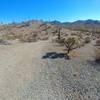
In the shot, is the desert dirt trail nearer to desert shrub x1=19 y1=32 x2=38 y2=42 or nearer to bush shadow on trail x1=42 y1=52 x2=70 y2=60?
bush shadow on trail x1=42 y1=52 x2=70 y2=60

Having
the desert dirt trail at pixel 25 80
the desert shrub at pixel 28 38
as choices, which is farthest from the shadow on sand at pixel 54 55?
the desert shrub at pixel 28 38

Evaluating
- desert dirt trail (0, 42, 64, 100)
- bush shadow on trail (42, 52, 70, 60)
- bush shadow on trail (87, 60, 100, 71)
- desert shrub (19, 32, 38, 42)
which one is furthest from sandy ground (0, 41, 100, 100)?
desert shrub (19, 32, 38, 42)

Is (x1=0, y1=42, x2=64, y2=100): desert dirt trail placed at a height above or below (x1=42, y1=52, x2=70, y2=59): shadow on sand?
Result: below

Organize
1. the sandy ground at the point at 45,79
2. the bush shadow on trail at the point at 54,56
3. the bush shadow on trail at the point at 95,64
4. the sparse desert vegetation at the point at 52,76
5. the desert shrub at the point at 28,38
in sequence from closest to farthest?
the sandy ground at the point at 45,79
the sparse desert vegetation at the point at 52,76
the bush shadow on trail at the point at 95,64
the bush shadow on trail at the point at 54,56
the desert shrub at the point at 28,38

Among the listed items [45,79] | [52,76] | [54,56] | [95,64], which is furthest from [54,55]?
[45,79]

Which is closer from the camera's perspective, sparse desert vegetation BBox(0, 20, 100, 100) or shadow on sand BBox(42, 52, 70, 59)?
sparse desert vegetation BBox(0, 20, 100, 100)

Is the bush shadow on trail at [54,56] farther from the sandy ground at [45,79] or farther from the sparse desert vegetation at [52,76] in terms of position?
the sandy ground at [45,79]

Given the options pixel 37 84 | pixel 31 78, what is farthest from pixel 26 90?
pixel 31 78

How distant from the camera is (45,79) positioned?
1405 centimetres

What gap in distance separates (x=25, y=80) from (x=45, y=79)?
1354 millimetres

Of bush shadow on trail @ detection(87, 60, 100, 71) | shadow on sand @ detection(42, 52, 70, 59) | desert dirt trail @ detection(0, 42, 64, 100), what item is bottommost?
desert dirt trail @ detection(0, 42, 64, 100)

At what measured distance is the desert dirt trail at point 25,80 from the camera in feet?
38.0

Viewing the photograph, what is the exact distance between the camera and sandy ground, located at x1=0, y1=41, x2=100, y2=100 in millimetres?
11555

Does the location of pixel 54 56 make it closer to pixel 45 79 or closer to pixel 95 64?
pixel 95 64
